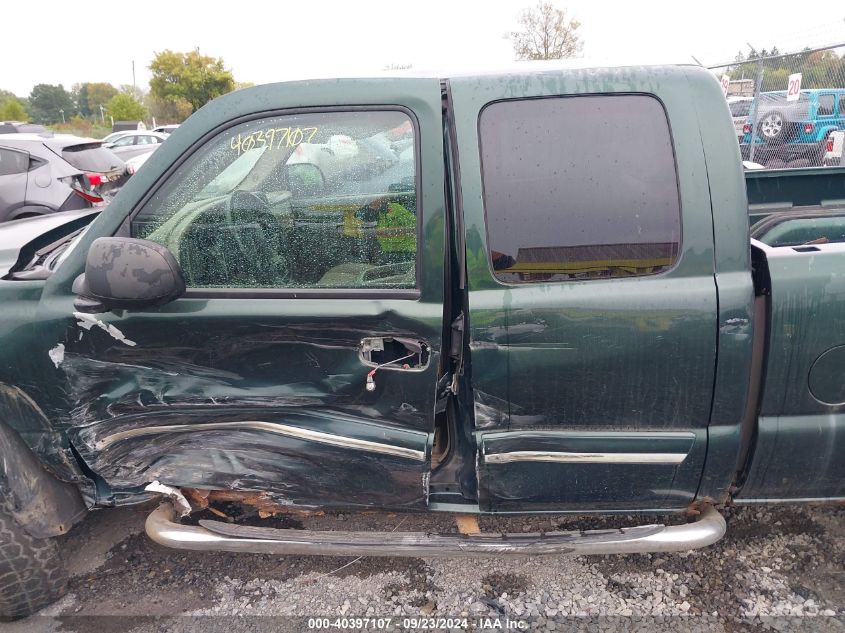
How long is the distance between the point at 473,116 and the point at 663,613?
6.27 feet

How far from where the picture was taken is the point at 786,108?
943 centimetres

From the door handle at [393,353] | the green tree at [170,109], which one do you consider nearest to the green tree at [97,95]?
the green tree at [170,109]

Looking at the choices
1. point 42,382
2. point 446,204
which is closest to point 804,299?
point 446,204

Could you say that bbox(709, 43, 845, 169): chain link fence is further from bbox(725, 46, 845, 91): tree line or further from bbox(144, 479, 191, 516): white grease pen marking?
bbox(144, 479, 191, 516): white grease pen marking

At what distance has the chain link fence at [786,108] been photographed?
8.75m

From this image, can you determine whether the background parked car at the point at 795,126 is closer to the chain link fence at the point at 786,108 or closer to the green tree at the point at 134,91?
the chain link fence at the point at 786,108

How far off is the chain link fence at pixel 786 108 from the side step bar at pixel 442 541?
830cm

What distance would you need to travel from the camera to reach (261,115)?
1.96 metres

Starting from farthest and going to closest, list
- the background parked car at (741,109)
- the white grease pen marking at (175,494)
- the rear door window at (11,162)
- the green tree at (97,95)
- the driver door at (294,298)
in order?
the green tree at (97,95) → the background parked car at (741,109) → the rear door window at (11,162) → the white grease pen marking at (175,494) → the driver door at (294,298)

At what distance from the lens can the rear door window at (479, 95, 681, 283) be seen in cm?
187

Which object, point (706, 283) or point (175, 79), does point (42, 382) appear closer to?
point (706, 283)

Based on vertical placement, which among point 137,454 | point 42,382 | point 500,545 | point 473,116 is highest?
point 473,116

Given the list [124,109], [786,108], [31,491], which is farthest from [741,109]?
[124,109]

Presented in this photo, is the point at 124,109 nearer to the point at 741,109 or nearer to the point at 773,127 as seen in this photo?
the point at 741,109
